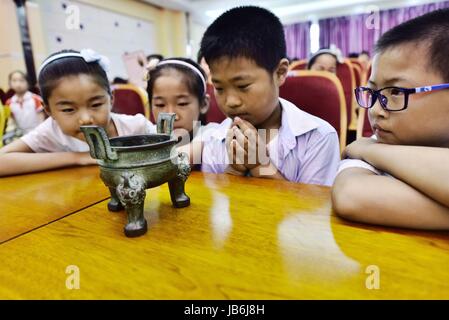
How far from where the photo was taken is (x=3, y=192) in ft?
2.77

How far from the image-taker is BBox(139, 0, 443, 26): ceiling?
28.2 feet

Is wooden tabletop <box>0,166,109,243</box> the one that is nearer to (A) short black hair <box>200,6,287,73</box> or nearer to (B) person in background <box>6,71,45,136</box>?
(A) short black hair <box>200,6,287,73</box>

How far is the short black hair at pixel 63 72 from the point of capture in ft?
3.71

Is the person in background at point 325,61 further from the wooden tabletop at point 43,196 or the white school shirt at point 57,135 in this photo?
the wooden tabletop at point 43,196

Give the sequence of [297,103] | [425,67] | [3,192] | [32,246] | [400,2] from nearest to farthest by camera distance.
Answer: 1. [32,246]
2. [425,67]
3. [3,192]
4. [297,103]
5. [400,2]

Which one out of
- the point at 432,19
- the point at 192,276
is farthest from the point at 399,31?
the point at 192,276

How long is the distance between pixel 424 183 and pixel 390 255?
0.54 ft

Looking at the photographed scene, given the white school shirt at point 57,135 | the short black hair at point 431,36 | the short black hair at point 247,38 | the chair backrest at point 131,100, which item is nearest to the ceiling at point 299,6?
the chair backrest at point 131,100

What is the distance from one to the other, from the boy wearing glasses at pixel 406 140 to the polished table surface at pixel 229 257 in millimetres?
35

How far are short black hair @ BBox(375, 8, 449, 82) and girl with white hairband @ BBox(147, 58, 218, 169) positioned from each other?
790 millimetres

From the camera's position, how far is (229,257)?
44cm

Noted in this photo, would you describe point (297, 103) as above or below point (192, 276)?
above
